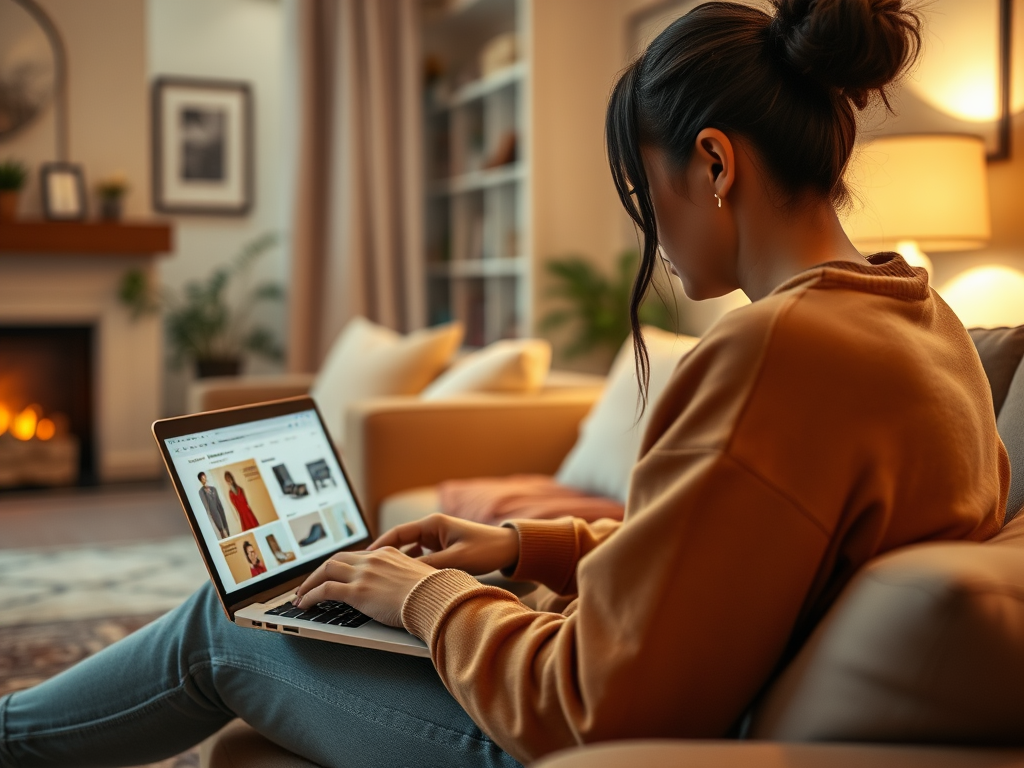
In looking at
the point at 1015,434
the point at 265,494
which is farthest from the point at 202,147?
the point at 1015,434

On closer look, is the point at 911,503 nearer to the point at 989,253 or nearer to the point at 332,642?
the point at 332,642

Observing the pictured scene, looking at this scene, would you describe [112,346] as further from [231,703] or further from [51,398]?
[231,703]

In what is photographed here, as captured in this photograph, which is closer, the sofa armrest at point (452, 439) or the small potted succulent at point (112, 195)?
the sofa armrest at point (452, 439)

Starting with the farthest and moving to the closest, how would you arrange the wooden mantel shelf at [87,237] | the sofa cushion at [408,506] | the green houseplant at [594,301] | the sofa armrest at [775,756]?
the wooden mantel shelf at [87,237]
the green houseplant at [594,301]
the sofa cushion at [408,506]
the sofa armrest at [775,756]

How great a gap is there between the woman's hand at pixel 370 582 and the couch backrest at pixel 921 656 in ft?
1.28

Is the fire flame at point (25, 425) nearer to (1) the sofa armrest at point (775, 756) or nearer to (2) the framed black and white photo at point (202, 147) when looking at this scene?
(2) the framed black and white photo at point (202, 147)

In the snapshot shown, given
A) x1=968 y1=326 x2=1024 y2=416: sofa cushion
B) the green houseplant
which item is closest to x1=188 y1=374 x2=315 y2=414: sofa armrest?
the green houseplant

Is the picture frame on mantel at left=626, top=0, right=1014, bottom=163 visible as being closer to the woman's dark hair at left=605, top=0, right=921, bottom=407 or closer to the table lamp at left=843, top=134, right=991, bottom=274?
the table lamp at left=843, top=134, right=991, bottom=274

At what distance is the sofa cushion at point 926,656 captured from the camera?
2.06 feet

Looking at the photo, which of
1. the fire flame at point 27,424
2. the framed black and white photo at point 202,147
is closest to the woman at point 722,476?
the fire flame at point 27,424

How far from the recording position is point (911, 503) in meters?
0.77

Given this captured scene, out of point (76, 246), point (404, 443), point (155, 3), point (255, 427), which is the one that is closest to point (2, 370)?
point (76, 246)

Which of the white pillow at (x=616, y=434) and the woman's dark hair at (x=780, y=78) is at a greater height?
the woman's dark hair at (x=780, y=78)

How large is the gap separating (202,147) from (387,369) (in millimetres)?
2796
